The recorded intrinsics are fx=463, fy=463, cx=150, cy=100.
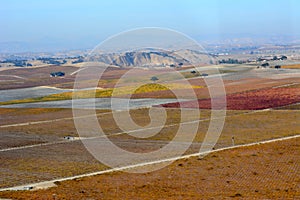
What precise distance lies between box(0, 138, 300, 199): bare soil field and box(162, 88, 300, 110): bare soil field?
24.1 metres

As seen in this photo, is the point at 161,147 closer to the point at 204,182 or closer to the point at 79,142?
the point at 79,142

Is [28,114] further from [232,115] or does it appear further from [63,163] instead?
[63,163]

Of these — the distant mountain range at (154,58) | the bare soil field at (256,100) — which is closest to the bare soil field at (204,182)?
the bare soil field at (256,100)

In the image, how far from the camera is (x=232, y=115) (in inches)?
1718

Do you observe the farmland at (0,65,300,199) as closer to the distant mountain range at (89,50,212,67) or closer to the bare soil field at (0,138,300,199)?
the bare soil field at (0,138,300,199)

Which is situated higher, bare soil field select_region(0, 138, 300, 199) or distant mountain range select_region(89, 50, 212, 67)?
bare soil field select_region(0, 138, 300, 199)

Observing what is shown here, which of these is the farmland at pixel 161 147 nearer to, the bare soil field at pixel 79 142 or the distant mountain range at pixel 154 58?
the bare soil field at pixel 79 142

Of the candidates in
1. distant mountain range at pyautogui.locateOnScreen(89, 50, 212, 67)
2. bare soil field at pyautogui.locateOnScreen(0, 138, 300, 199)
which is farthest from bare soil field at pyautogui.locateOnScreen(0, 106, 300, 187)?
distant mountain range at pyautogui.locateOnScreen(89, 50, 212, 67)

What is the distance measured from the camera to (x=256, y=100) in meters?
55.2

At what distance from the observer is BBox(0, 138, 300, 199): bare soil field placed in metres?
19.0

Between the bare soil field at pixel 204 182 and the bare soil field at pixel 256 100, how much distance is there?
78.9 ft

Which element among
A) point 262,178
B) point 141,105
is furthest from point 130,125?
point 262,178

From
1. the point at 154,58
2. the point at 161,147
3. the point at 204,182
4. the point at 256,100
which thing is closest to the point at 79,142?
the point at 161,147

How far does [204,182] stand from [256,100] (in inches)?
1412
